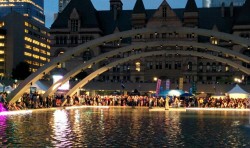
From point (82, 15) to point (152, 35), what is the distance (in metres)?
19.6

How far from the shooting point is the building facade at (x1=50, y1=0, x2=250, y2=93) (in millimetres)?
112938

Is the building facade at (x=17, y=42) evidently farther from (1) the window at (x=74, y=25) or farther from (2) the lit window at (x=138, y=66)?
(2) the lit window at (x=138, y=66)

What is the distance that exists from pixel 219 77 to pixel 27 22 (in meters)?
83.6

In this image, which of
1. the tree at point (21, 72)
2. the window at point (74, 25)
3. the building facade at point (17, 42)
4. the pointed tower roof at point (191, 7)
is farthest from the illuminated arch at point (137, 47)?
the building facade at point (17, 42)

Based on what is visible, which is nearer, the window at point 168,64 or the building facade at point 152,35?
the building facade at point 152,35

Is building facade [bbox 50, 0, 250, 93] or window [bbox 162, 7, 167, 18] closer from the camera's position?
building facade [bbox 50, 0, 250, 93]

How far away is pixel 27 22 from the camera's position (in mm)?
168750

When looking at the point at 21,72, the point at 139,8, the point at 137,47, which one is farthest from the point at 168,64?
the point at 137,47

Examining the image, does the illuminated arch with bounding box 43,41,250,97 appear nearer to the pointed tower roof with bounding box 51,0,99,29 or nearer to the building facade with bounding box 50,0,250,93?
the building facade with bounding box 50,0,250,93

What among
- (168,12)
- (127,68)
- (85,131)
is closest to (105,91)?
(127,68)

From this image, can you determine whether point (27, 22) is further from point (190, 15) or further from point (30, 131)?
point (30, 131)

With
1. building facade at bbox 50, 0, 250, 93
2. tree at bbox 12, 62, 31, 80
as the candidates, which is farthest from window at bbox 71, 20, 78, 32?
tree at bbox 12, 62, 31, 80

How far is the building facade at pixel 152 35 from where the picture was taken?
112938 mm

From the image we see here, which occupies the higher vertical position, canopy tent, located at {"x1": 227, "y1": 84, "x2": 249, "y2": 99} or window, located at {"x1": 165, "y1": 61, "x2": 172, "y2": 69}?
window, located at {"x1": 165, "y1": 61, "x2": 172, "y2": 69}
